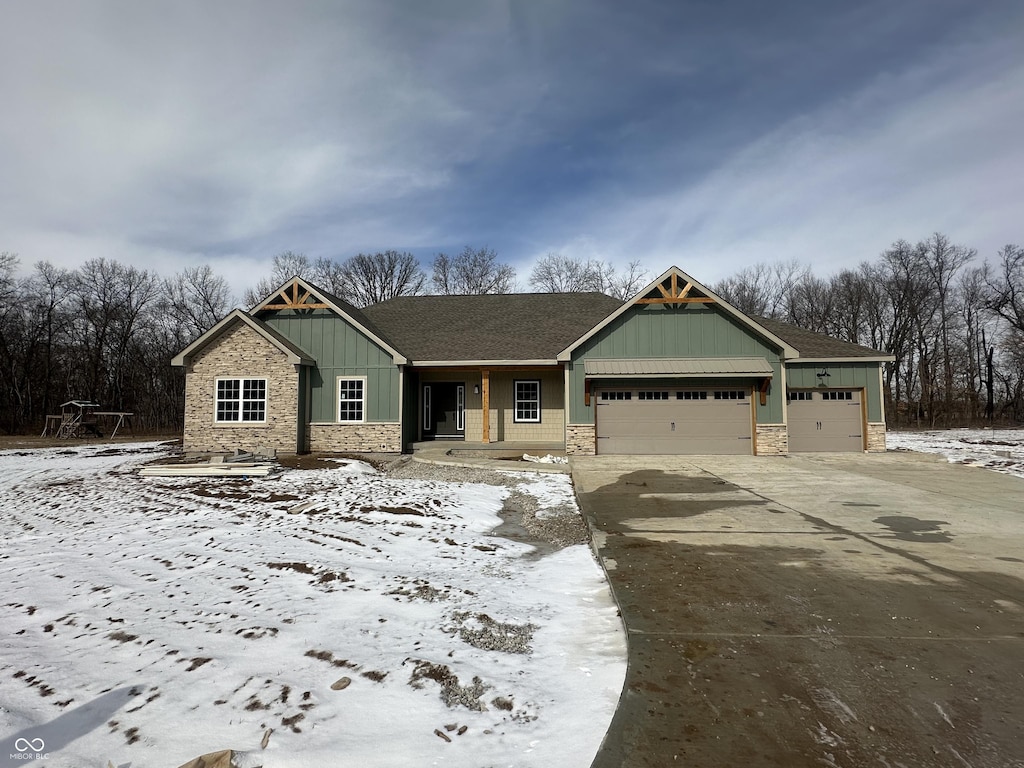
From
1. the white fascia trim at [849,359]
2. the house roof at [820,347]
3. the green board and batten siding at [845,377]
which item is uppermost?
the house roof at [820,347]

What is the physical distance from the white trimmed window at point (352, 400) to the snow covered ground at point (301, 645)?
30.5 ft

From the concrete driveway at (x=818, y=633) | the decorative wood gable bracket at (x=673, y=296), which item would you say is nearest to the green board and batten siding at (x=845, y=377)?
the decorative wood gable bracket at (x=673, y=296)

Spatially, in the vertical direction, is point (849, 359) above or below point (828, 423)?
above

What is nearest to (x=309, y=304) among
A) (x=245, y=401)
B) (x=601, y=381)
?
(x=245, y=401)

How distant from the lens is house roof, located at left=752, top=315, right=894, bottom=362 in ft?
53.0

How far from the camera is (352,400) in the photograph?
16.3 meters

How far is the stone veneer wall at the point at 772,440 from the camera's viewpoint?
15531mm

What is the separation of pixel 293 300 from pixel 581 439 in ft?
32.6

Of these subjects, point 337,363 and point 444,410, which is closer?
point 337,363

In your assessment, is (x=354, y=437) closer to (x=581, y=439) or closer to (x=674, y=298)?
(x=581, y=439)

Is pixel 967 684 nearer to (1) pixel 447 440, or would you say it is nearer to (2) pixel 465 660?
(2) pixel 465 660

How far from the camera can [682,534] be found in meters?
6.38

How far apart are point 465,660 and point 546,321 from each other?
677 inches

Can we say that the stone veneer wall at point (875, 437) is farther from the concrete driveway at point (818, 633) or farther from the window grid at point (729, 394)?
the concrete driveway at point (818, 633)
